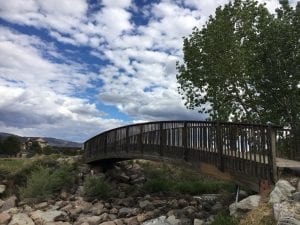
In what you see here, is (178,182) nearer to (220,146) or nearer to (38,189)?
(38,189)

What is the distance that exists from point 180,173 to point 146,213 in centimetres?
966

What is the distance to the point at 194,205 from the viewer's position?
16.8 meters

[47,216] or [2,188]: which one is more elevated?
[2,188]

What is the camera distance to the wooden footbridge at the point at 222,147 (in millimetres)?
10375

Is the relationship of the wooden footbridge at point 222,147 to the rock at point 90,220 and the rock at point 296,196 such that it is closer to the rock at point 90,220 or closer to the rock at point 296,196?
the rock at point 296,196

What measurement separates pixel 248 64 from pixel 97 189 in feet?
37.3

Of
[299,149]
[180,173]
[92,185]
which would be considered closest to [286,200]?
[299,149]

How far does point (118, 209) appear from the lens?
16734mm

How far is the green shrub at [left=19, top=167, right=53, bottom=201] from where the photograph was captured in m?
18.1

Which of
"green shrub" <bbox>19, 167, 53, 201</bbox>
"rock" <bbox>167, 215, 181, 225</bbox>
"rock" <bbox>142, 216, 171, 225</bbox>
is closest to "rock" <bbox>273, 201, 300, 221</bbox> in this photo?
"rock" <bbox>167, 215, 181, 225</bbox>

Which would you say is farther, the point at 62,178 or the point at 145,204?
the point at 62,178

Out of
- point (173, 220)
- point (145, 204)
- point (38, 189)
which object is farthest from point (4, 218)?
point (173, 220)

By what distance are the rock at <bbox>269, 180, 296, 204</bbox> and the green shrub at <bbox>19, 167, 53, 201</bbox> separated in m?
11.9

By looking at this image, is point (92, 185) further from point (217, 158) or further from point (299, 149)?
point (299, 149)
